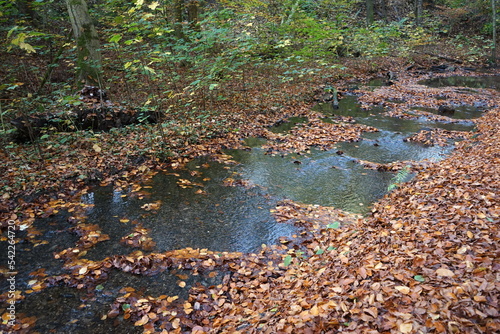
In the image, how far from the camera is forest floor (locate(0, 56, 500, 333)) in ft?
8.16

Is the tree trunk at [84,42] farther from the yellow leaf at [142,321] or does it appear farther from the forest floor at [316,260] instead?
the yellow leaf at [142,321]

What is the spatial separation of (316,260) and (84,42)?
9066mm

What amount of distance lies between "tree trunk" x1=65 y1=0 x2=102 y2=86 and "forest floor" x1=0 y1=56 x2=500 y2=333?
99.9 inches

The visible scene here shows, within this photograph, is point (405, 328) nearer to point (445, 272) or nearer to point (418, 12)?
point (445, 272)

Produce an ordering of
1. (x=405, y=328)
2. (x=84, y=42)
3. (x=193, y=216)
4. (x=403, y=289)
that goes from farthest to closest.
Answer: (x=84, y=42)
(x=193, y=216)
(x=403, y=289)
(x=405, y=328)

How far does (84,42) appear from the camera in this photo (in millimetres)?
8734

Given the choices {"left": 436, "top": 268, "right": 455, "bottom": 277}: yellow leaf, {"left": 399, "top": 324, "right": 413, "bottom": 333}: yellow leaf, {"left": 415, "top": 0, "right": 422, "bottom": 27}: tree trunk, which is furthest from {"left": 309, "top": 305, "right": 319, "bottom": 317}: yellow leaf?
{"left": 415, "top": 0, "right": 422, "bottom": 27}: tree trunk

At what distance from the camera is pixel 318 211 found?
5.64 metres

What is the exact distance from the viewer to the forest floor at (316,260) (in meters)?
2.49

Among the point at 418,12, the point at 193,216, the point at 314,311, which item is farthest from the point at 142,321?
the point at 418,12

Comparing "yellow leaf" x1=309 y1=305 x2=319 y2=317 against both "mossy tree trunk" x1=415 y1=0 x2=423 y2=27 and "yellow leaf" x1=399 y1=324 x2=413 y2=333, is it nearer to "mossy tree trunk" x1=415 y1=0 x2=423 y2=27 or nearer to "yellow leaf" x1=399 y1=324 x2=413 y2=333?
"yellow leaf" x1=399 y1=324 x2=413 y2=333

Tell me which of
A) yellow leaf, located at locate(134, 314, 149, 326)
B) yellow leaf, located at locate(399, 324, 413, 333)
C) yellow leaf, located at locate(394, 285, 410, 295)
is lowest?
yellow leaf, located at locate(134, 314, 149, 326)

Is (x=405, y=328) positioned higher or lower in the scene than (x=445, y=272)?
higher

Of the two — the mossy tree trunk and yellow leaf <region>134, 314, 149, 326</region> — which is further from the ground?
the mossy tree trunk
